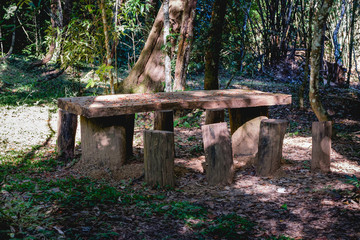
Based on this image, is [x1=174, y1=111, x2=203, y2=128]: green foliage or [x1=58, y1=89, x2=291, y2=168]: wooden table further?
[x1=174, y1=111, x2=203, y2=128]: green foliage

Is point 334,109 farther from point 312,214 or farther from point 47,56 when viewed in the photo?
point 47,56

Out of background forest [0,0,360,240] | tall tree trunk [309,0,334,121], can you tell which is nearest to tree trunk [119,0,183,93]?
background forest [0,0,360,240]

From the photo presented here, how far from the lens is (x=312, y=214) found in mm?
2953

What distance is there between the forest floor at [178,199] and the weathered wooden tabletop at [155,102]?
79 centimetres

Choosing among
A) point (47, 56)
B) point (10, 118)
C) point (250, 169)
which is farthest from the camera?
point (47, 56)

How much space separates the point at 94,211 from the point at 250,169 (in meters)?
2.30

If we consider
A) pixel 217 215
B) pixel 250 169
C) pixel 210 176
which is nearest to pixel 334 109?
pixel 250 169

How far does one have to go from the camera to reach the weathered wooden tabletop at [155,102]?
12.1 ft

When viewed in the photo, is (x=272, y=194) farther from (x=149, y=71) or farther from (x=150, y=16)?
(x=150, y=16)

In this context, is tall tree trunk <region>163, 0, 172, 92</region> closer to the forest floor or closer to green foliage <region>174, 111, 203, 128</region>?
green foliage <region>174, 111, 203, 128</region>

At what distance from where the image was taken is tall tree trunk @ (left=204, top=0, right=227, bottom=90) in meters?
6.82

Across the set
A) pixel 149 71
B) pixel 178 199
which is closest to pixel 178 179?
pixel 178 199

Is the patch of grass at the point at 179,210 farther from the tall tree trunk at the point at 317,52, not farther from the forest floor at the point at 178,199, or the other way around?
the tall tree trunk at the point at 317,52

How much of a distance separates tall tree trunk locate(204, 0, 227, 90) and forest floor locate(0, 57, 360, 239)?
203 cm
